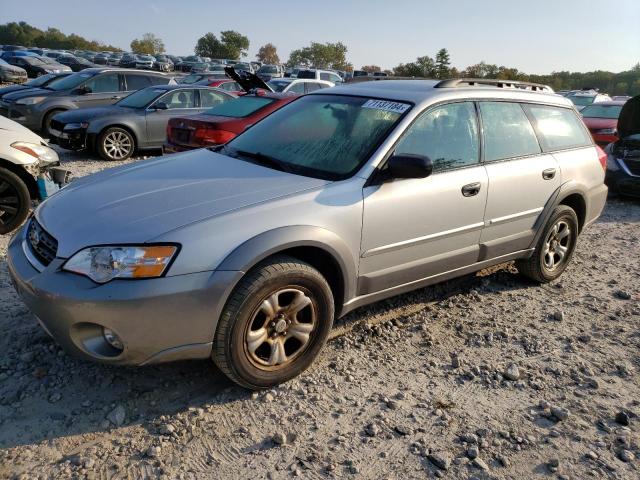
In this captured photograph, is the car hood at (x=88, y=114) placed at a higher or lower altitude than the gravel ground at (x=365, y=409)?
higher

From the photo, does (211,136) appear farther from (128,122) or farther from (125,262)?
(125,262)

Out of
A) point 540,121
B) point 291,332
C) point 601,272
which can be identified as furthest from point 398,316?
point 601,272

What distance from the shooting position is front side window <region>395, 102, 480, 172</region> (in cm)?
341

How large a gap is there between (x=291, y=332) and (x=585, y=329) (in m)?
2.40

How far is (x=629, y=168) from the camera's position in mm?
8344

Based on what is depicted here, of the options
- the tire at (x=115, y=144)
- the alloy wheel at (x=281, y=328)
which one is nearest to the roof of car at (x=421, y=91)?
the alloy wheel at (x=281, y=328)

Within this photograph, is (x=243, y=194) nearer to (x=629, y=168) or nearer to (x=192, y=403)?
(x=192, y=403)

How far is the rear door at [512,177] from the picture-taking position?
3867 mm

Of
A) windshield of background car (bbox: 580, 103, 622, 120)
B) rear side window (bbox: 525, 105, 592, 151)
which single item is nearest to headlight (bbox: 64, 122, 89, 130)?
rear side window (bbox: 525, 105, 592, 151)

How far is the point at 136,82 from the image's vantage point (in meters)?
11.7

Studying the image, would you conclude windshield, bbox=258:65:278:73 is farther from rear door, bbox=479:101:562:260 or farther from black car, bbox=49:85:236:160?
rear door, bbox=479:101:562:260

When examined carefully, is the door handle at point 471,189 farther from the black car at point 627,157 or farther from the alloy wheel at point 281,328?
the black car at point 627,157

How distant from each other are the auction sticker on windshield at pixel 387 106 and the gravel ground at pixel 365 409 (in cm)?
150

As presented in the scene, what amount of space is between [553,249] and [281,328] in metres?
2.99
